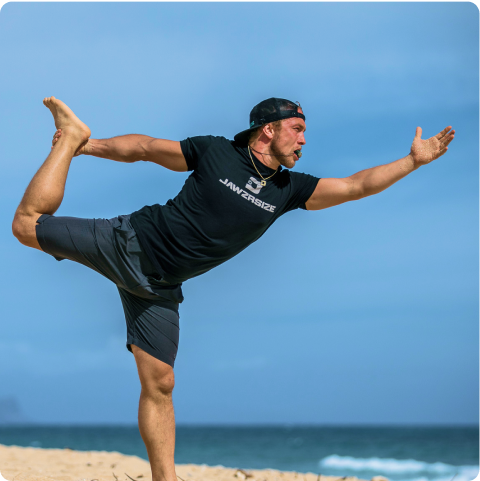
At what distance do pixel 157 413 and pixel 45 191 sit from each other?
75.4 inches

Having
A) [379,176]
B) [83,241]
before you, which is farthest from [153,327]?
[379,176]

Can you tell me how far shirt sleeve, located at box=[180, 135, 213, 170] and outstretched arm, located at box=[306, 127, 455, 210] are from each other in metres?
0.97

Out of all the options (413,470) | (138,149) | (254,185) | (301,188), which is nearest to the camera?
(254,185)

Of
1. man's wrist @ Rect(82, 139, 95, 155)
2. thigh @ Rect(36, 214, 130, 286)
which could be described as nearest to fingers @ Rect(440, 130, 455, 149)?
thigh @ Rect(36, 214, 130, 286)

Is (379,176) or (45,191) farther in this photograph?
(379,176)

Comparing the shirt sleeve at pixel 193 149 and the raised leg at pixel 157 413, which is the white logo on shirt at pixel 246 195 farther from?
the raised leg at pixel 157 413

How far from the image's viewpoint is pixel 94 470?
22.0ft

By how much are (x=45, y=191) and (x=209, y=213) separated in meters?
1.21

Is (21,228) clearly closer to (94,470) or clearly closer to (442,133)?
(442,133)

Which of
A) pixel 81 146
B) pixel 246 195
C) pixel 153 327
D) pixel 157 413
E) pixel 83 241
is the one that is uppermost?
pixel 81 146

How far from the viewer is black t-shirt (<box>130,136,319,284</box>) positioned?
13.2 feet

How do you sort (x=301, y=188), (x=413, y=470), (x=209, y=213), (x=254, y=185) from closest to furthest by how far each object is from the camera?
(x=209, y=213), (x=254, y=185), (x=301, y=188), (x=413, y=470)

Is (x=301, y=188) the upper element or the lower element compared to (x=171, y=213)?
upper

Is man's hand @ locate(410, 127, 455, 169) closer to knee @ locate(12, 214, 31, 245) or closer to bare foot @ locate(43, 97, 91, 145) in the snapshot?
bare foot @ locate(43, 97, 91, 145)
